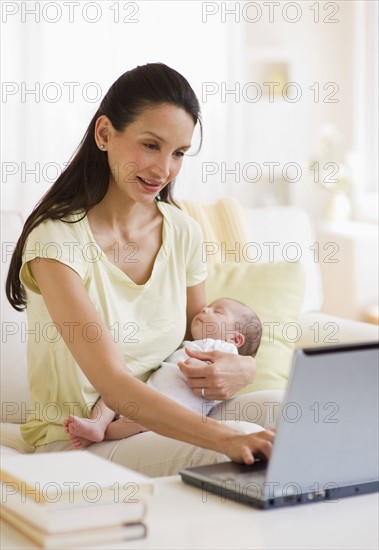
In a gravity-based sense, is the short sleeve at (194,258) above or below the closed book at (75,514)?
above

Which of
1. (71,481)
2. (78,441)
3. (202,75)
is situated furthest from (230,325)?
(202,75)

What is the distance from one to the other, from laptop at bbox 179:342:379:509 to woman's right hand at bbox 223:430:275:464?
0.03 metres

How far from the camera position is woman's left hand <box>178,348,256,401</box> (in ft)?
6.11

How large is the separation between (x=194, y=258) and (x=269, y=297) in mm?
402

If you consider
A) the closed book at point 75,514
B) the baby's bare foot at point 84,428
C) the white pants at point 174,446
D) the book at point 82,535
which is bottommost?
the white pants at point 174,446

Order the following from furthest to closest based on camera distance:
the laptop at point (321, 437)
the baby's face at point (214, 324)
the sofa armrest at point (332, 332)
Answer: the sofa armrest at point (332, 332) < the baby's face at point (214, 324) < the laptop at point (321, 437)

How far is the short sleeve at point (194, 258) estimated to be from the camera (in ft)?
6.81

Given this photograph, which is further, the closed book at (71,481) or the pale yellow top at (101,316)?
the pale yellow top at (101,316)

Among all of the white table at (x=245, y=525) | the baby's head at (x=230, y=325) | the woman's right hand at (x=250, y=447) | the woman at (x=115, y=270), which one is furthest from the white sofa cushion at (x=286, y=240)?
the white table at (x=245, y=525)

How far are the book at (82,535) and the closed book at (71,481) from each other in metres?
0.03

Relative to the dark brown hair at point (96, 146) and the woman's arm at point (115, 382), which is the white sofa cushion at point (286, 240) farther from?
the woman's arm at point (115, 382)

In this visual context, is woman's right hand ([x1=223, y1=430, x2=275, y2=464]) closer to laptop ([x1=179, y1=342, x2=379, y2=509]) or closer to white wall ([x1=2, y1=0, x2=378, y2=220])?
laptop ([x1=179, y1=342, x2=379, y2=509])

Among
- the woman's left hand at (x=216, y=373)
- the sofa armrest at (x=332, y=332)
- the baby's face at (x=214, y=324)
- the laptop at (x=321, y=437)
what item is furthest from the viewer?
the sofa armrest at (x=332, y=332)

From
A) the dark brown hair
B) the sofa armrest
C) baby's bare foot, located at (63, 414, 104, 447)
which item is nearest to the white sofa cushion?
the sofa armrest
